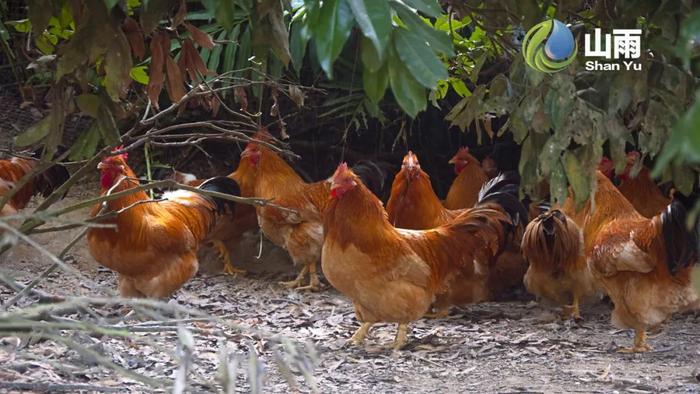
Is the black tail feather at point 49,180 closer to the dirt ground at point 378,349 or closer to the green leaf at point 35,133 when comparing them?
the dirt ground at point 378,349

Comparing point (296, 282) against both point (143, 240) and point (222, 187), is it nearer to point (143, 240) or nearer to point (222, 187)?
point (222, 187)

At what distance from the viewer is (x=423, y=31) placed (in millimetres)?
1857

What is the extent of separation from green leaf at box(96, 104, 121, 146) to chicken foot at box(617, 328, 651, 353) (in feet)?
11.4

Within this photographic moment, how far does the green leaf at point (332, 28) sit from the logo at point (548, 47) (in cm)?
146

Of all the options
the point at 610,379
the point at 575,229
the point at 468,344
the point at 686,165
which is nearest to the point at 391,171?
the point at 575,229

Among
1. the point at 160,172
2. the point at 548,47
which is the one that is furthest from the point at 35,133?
the point at 160,172

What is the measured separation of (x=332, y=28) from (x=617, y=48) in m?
1.84

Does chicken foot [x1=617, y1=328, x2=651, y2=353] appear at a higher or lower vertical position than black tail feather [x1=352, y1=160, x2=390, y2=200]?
lower

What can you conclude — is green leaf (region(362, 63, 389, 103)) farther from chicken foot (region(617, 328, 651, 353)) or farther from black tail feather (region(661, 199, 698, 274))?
chicken foot (region(617, 328, 651, 353))

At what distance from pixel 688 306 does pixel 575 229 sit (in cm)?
121

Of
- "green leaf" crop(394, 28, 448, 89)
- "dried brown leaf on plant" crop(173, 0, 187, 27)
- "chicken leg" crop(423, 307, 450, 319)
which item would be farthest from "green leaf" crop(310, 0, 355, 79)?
"chicken leg" crop(423, 307, 450, 319)

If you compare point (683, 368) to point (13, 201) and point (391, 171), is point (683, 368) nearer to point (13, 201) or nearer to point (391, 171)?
point (391, 171)

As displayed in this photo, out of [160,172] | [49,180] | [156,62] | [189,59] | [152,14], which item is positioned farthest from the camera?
[160,172]

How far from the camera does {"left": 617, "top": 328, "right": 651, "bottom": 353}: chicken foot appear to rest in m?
4.99
